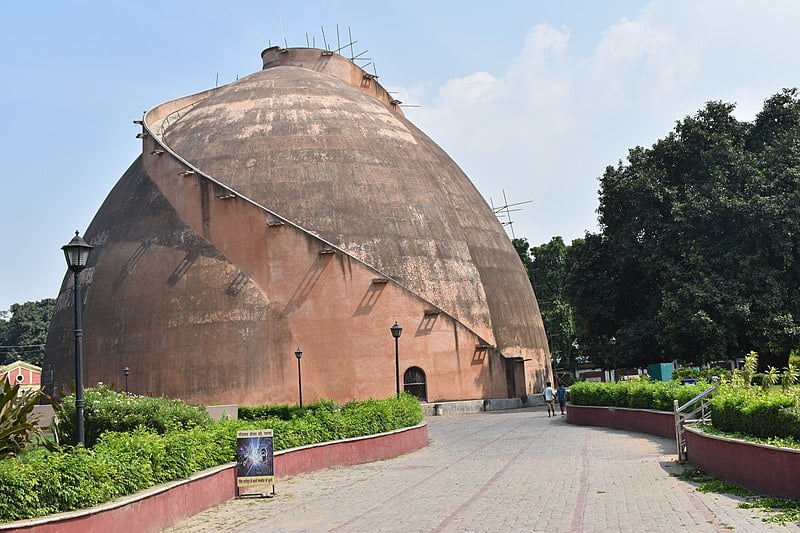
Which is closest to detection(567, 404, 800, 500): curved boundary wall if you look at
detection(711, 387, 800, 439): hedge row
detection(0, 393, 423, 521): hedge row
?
detection(711, 387, 800, 439): hedge row

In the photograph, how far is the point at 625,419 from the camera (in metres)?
22.5

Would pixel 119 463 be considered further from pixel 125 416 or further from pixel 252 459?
pixel 125 416

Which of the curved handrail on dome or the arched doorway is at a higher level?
the curved handrail on dome

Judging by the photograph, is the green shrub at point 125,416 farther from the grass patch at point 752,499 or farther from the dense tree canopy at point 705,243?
the dense tree canopy at point 705,243

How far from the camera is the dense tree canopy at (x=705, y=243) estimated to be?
98.9ft

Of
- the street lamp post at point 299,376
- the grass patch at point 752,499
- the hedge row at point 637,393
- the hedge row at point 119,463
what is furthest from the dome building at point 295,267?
the grass patch at point 752,499

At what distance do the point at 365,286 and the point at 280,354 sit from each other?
377cm

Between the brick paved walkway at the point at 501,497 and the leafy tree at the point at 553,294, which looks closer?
the brick paved walkway at the point at 501,497

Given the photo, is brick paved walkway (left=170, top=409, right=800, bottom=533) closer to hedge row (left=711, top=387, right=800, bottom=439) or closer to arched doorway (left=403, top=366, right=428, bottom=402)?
hedge row (left=711, top=387, right=800, bottom=439)

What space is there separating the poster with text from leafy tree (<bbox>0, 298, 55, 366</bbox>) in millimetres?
77488

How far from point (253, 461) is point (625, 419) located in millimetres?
12498

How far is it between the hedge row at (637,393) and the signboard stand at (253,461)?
8888 mm

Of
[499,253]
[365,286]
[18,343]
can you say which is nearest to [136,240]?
[365,286]

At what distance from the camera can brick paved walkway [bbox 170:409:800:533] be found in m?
9.62
